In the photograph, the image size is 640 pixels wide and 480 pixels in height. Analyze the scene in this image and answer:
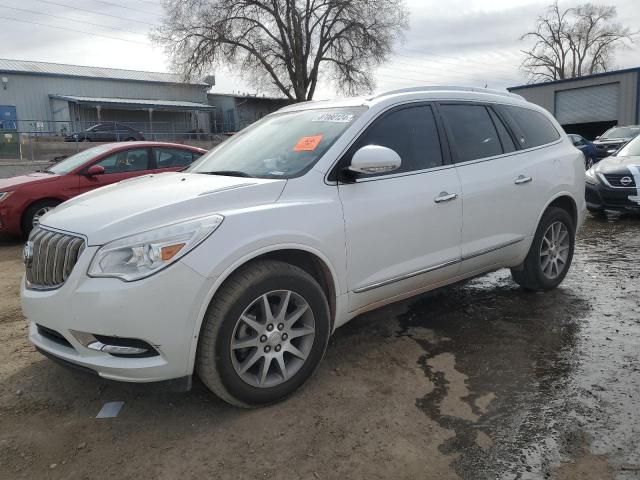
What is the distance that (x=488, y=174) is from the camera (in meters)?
4.02

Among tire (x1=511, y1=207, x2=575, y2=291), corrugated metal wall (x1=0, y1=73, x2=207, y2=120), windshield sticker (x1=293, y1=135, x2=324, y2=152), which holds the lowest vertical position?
tire (x1=511, y1=207, x2=575, y2=291)

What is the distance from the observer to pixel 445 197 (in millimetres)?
3666

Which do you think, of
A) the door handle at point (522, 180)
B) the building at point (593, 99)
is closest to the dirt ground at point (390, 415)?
the door handle at point (522, 180)

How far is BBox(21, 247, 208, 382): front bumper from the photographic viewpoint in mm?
2488

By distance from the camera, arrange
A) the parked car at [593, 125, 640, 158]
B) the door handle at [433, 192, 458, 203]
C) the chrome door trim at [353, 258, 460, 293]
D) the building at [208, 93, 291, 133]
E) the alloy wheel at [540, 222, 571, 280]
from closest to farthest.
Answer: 1. the chrome door trim at [353, 258, 460, 293]
2. the door handle at [433, 192, 458, 203]
3. the alloy wheel at [540, 222, 571, 280]
4. the parked car at [593, 125, 640, 158]
5. the building at [208, 93, 291, 133]

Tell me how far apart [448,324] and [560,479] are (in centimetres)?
188

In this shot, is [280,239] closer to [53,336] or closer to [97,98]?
[53,336]

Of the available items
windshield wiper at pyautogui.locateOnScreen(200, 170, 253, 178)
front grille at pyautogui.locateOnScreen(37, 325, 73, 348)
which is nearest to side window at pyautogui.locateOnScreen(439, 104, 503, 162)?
windshield wiper at pyautogui.locateOnScreen(200, 170, 253, 178)

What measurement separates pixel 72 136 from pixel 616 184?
889 inches

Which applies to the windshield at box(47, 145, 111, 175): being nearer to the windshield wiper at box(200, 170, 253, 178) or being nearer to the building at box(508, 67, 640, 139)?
the windshield wiper at box(200, 170, 253, 178)

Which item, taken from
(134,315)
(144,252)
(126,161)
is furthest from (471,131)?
(126,161)

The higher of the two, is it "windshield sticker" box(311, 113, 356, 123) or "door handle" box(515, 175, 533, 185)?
"windshield sticker" box(311, 113, 356, 123)

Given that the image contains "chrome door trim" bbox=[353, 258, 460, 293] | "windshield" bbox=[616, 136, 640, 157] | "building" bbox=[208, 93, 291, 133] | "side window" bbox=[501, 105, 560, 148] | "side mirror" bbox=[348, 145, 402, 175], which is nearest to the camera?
"side mirror" bbox=[348, 145, 402, 175]

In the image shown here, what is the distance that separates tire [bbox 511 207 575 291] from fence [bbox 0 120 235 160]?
46.6 ft
